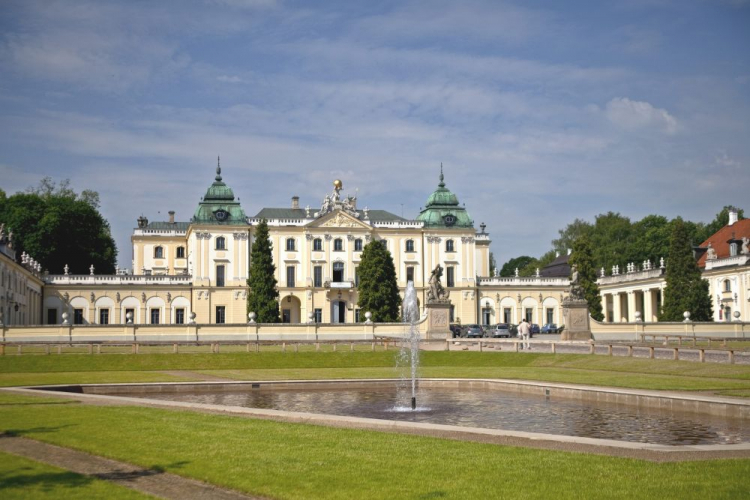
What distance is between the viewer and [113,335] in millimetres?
54031

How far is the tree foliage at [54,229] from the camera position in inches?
3479

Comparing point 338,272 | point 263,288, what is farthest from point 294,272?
point 263,288

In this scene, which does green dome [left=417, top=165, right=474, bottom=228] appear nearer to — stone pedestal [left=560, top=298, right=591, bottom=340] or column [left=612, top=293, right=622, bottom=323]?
column [left=612, top=293, right=622, bottom=323]

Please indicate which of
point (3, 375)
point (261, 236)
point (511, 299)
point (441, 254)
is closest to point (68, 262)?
point (261, 236)

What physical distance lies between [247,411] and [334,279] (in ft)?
252

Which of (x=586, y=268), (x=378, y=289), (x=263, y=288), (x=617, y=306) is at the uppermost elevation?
(x=586, y=268)

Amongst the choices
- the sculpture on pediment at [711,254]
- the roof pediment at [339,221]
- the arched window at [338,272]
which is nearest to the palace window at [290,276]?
the arched window at [338,272]

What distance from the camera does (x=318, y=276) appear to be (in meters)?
95.6

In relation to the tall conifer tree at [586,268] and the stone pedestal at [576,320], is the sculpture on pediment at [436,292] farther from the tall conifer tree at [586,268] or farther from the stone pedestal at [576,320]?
the tall conifer tree at [586,268]

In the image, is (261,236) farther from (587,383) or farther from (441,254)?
(587,383)

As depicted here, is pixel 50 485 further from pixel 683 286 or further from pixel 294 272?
pixel 294 272

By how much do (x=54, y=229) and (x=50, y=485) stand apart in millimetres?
83796

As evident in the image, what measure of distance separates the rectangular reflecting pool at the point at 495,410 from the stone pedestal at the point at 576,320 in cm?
2253

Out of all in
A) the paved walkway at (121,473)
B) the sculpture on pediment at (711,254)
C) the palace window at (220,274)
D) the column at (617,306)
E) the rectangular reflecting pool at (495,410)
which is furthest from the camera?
the column at (617,306)
